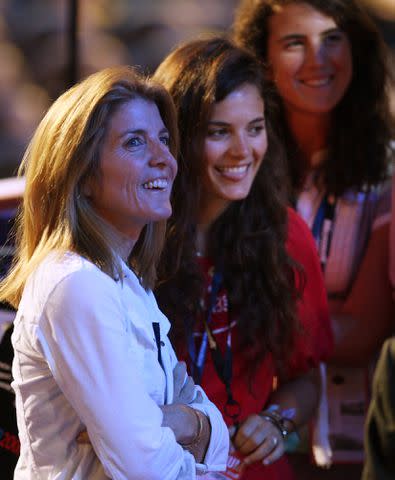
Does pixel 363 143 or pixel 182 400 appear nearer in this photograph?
pixel 182 400

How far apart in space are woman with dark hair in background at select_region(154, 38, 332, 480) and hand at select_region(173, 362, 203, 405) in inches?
14.5

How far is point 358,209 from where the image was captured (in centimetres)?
316

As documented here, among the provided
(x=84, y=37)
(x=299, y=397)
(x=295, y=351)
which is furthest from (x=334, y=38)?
(x=84, y=37)

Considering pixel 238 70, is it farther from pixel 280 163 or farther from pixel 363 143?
pixel 363 143

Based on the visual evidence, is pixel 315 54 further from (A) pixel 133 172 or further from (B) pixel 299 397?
(A) pixel 133 172

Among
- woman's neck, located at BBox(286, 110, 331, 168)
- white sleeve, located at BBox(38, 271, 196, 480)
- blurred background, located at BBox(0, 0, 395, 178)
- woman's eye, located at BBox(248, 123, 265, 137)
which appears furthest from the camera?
blurred background, located at BBox(0, 0, 395, 178)

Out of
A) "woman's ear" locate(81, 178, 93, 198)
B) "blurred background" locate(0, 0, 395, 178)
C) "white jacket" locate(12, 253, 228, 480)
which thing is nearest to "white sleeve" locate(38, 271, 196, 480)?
"white jacket" locate(12, 253, 228, 480)

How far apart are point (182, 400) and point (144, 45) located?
6072 mm

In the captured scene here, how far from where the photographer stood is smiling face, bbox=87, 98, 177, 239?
6.39 feet

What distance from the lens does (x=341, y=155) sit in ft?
10.6

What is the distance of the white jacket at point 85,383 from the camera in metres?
1.72

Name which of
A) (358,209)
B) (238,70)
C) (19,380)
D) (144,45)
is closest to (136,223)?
(19,380)

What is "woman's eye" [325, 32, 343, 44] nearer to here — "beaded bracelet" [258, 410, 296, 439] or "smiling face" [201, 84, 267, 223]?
"smiling face" [201, 84, 267, 223]

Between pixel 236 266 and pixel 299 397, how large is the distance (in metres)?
0.40
